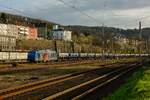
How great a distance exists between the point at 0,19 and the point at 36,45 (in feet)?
53.5

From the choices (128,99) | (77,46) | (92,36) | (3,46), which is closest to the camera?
(128,99)

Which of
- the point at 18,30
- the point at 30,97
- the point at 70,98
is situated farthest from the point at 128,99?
the point at 18,30

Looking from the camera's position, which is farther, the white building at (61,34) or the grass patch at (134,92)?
the white building at (61,34)

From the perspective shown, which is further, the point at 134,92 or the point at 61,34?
the point at 61,34

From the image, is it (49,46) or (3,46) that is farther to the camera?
(49,46)

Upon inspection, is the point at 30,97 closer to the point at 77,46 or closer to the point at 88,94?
the point at 88,94

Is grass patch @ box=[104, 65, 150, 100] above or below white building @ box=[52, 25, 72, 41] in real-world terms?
below

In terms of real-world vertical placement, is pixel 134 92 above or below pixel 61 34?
below

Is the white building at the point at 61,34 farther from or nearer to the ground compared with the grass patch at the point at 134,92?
farther from the ground

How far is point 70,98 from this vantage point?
19188 millimetres

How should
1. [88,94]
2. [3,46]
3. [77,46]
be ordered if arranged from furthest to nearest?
[77,46] < [3,46] < [88,94]

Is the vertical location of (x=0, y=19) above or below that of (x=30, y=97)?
above

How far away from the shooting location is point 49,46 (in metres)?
145

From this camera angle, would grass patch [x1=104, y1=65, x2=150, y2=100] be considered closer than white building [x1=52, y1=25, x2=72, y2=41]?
Yes
